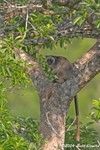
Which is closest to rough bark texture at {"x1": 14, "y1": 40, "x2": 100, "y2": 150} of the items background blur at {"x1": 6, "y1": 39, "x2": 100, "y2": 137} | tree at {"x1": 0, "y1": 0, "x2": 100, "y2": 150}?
tree at {"x1": 0, "y1": 0, "x2": 100, "y2": 150}

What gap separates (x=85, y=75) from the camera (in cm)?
682

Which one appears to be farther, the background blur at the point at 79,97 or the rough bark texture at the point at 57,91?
the background blur at the point at 79,97

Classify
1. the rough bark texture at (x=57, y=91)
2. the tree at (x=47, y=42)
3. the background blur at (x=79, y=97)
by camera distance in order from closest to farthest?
the tree at (x=47, y=42)
the rough bark texture at (x=57, y=91)
the background blur at (x=79, y=97)

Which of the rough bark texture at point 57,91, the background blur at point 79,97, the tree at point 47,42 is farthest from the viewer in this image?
the background blur at point 79,97

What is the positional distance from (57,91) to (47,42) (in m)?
0.59

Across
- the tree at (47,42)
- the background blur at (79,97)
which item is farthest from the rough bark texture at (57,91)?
the background blur at (79,97)

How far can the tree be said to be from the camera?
5648 mm

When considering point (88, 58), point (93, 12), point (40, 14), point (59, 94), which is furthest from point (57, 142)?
point (93, 12)

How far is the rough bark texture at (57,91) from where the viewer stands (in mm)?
6812

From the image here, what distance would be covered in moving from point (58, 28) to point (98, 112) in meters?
1.54

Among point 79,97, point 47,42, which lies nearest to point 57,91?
point 47,42

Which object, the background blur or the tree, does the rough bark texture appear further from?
the background blur

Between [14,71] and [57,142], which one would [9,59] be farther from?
[57,142]

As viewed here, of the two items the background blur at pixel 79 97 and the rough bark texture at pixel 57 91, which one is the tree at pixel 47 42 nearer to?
the rough bark texture at pixel 57 91
